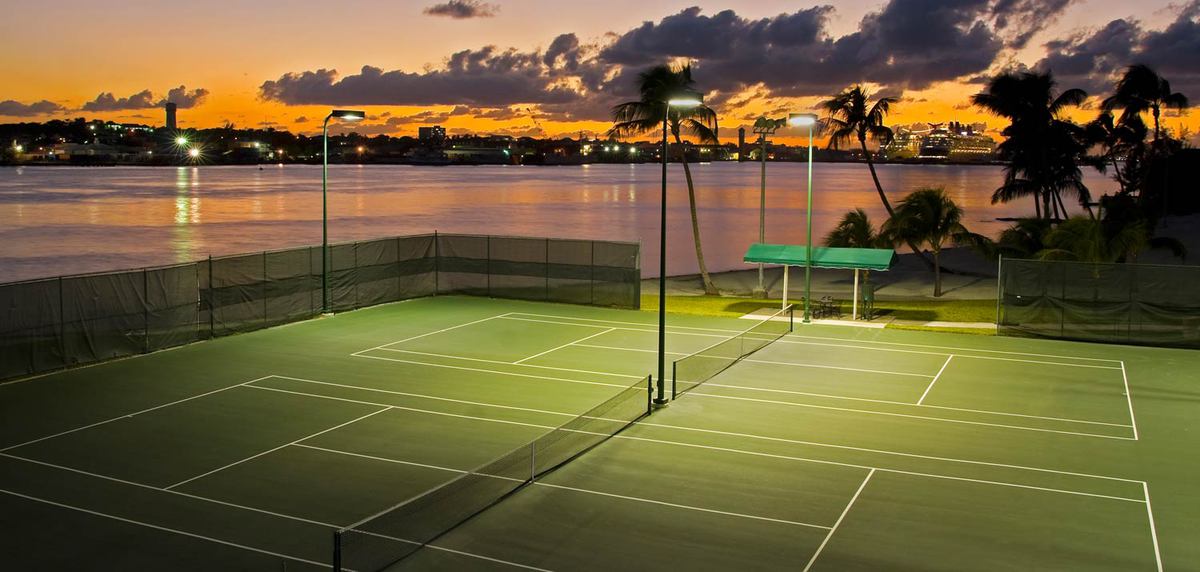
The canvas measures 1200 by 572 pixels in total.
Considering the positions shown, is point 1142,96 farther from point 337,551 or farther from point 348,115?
point 337,551

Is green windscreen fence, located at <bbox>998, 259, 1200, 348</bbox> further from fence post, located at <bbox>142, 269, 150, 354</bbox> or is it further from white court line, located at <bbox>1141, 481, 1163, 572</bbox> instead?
fence post, located at <bbox>142, 269, 150, 354</bbox>

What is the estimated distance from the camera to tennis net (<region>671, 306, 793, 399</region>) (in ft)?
88.6

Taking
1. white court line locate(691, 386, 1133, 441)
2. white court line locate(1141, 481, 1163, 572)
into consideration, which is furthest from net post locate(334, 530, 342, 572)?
white court line locate(691, 386, 1133, 441)

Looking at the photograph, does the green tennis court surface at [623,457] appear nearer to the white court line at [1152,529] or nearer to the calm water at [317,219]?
the white court line at [1152,529]

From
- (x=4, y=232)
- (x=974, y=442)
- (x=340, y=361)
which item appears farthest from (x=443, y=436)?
(x=4, y=232)

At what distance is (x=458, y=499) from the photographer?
16891 mm

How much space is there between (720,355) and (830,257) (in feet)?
32.3

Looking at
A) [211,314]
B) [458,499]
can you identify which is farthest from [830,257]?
[458,499]

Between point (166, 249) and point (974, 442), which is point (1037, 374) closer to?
point (974, 442)

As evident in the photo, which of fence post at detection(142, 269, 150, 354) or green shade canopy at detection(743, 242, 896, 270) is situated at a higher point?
green shade canopy at detection(743, 242, 896, 270)

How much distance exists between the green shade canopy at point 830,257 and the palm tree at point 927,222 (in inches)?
242

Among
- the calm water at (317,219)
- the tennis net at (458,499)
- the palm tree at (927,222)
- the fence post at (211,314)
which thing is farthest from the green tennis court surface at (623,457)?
the calm water at (317,219)

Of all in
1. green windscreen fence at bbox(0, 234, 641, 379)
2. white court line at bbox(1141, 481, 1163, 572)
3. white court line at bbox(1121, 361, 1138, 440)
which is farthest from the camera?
green windscreen fence at bbox(0, 234, 641, 379)

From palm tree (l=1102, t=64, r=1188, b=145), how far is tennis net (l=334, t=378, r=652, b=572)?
183ft
